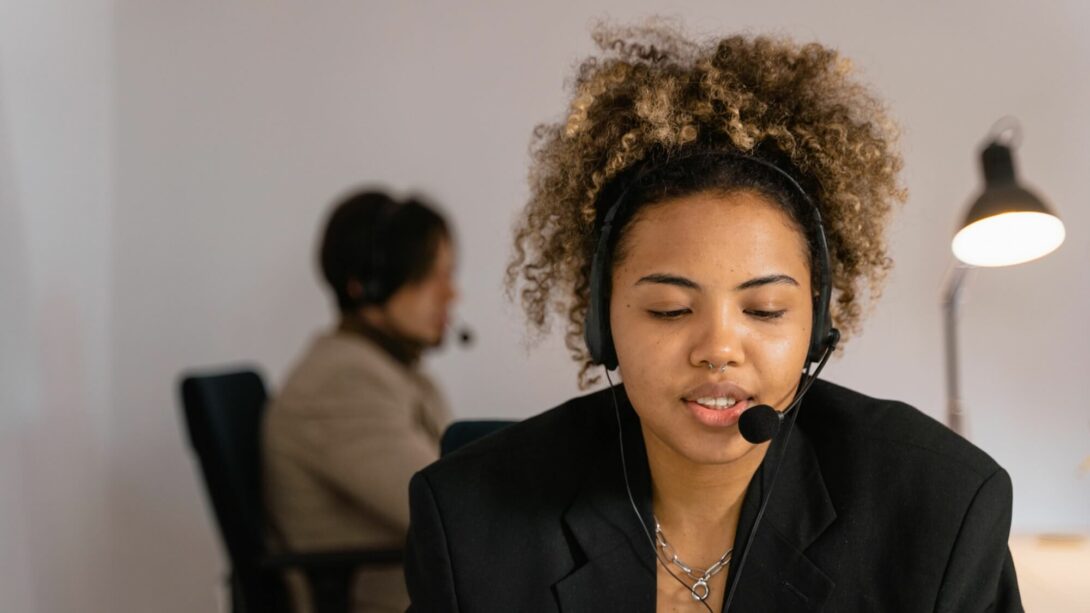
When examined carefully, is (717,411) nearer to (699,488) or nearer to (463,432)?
(699,488)

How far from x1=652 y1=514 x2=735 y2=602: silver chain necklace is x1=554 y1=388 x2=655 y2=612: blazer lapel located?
22mm

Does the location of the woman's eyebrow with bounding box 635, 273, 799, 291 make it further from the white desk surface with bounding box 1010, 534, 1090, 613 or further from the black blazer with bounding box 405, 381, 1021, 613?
the white desk surface with bounding box 1010, 534, 1090, 613

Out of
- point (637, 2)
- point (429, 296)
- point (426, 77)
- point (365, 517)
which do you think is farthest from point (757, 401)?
point (426, 77)

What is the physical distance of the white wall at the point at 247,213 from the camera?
176 centimetres

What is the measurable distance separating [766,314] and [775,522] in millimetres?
209

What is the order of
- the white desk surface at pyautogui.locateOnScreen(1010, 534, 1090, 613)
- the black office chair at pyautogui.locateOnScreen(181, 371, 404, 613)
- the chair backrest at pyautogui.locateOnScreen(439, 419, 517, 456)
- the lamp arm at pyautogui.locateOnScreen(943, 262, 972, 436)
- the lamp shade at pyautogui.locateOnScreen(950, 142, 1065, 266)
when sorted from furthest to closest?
the black office chair at pyautogui.locateOnScreen(181, 371, 404, 613) → the lamp arm at pyautogui.locateOnScreen(943, 262, 972, 436) → the lamp shade at pyautogui.locateOnScreen(950, 142, 1065, 266) → the chair backrest at pyautogui.locateOnScreen(439, 419, 517, 456) → the white desk surface at pyautogui.locateOnScreen(1010, 534, 1090, 613)

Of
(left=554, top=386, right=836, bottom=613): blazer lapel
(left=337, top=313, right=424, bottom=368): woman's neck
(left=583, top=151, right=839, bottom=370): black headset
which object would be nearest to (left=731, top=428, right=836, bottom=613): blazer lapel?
(left=554, top=386, right=836, bottom=613): blazer lapel

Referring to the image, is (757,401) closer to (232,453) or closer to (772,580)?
(772,580)

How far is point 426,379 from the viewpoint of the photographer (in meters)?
2.14

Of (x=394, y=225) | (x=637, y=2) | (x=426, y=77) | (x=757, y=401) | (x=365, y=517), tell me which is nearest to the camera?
(x=757, y=401)

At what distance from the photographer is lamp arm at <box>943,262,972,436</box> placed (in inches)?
61.7

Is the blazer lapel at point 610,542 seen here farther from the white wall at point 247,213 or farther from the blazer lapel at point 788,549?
the white wall at point 247,213

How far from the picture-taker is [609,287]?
3.19ft

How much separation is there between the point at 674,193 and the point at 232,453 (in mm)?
1177
